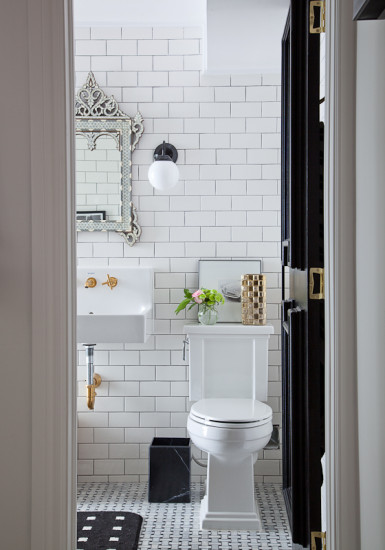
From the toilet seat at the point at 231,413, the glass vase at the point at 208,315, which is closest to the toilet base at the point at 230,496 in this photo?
the toilet seat at the point at 231,413

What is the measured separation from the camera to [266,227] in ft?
12.1

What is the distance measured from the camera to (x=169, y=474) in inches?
133

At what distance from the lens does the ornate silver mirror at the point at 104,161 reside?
365 centimetres

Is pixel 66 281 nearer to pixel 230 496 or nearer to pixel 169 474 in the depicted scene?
pixel 230 496

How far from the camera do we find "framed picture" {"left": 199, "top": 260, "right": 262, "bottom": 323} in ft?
11.9

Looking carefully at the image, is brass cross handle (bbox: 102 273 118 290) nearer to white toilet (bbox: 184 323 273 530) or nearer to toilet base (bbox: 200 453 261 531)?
white toilet (bbox: 184 323 273 530)

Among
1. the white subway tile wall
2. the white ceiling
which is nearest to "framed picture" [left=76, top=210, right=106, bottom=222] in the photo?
the white subway tile wall

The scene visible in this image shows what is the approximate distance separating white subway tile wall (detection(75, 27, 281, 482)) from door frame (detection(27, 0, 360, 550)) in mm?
1971

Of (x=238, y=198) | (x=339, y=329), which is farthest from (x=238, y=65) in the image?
(x=339, y=329)

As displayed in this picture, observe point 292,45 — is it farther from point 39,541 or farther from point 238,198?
point 39,541

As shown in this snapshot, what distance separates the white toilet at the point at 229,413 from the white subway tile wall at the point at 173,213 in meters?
0.28

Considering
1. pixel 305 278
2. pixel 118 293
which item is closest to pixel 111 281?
pixel 118 293

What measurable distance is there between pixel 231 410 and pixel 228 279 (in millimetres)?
887

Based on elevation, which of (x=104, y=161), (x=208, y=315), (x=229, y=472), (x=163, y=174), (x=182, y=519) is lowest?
(x=182, y=519)
